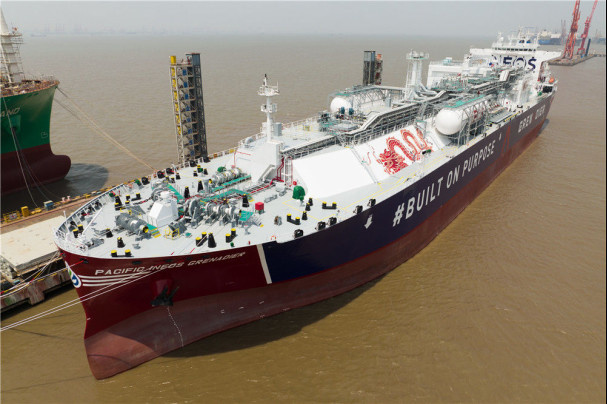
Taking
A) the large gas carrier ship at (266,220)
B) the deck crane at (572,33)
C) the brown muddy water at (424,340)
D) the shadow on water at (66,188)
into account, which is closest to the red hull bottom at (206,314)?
the large gas carrier ship at (266,220)

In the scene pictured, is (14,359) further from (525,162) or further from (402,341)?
(525,162)

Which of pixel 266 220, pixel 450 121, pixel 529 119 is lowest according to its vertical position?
pixel 266 220

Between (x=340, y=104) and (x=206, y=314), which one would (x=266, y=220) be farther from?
(x=340, y=104)

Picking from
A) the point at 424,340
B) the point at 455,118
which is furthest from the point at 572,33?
the point at 424,340

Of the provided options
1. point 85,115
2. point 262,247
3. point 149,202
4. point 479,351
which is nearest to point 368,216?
point 262,247

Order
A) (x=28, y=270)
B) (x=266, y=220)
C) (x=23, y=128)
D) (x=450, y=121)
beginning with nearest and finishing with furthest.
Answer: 1. (x=266, y=220)
2. (x=28, y=270)
3. (x=450, y=121)
4. (x=23, y=128)

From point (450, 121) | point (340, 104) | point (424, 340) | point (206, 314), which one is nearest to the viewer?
point (206, 314)

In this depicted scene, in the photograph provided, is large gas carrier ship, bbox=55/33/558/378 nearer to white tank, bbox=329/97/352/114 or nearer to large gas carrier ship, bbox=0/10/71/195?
white tank, bbox=329/97/352/114
